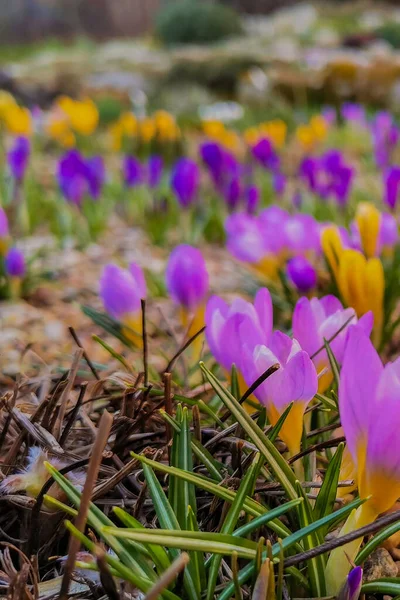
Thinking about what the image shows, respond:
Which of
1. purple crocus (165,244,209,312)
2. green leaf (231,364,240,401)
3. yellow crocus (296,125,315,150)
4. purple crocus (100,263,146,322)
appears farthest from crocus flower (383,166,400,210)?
yellow crocus (296,125,315,150)

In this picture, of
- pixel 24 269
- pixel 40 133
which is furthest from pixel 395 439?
pixel 40 133

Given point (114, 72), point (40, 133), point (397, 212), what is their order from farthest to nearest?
point (114, 72) < point (40, 133) < point (397, 212)

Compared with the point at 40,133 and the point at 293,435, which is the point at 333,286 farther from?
the point at 40,133

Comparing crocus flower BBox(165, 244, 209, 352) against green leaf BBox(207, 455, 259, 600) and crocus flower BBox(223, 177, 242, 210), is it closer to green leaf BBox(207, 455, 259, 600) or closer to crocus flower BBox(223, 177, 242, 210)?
green leaf BBox(207, 455, 259, 600)

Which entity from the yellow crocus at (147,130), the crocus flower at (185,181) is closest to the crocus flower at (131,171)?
the crocus flower at (185,181)

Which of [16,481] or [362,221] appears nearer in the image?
[16,481]
